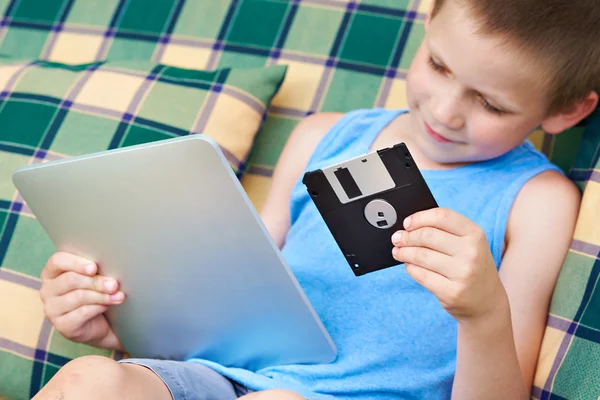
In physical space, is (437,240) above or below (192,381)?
above

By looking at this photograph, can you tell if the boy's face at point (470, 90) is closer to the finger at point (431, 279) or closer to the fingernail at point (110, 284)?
the finger at point (431, 279)

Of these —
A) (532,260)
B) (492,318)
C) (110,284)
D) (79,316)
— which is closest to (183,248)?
(110,284)

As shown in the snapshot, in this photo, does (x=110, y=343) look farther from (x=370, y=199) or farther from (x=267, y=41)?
(x=267, y=41)

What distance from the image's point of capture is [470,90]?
948mm

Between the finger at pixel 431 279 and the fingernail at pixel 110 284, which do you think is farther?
the fingernail at pixel 110 284

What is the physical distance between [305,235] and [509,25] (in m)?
0.44

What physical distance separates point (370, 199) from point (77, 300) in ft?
1.51

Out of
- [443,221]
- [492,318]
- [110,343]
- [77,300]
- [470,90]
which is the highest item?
[470,90]

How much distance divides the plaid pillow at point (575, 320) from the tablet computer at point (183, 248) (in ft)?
1.04

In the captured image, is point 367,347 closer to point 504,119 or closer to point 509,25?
point 504,119

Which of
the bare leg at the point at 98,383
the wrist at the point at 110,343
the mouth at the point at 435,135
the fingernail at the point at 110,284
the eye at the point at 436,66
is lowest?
the wrist at the point at 110,343

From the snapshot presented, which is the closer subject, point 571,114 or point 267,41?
point 571,114

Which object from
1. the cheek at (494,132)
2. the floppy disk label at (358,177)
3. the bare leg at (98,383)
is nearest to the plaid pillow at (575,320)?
the cheek at (494,132)

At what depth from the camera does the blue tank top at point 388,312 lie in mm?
971
